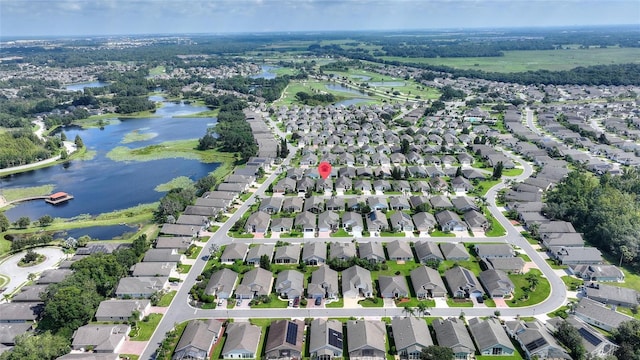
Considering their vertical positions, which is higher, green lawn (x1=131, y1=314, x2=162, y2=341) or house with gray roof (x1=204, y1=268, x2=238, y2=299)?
house with gray roof (x1=204, y1=268, x2=238, y2=299)

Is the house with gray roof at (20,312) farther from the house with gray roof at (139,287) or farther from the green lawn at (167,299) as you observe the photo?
the green lawn at (167,299)

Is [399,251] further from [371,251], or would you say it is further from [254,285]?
[254,285]

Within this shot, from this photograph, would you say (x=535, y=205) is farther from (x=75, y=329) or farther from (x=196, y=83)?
(x=196, y=83)

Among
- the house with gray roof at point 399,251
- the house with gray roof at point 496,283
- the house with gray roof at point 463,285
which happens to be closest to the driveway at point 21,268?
the house with gray roof at point 399,251

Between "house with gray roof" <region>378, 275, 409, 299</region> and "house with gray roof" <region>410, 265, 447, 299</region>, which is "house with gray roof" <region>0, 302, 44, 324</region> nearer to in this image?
"house with gray roof" <region>378, 275, 409, 299</region>

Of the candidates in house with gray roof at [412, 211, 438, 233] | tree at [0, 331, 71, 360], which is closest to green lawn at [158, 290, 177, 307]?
tree at [0, 331, 71, 360]
